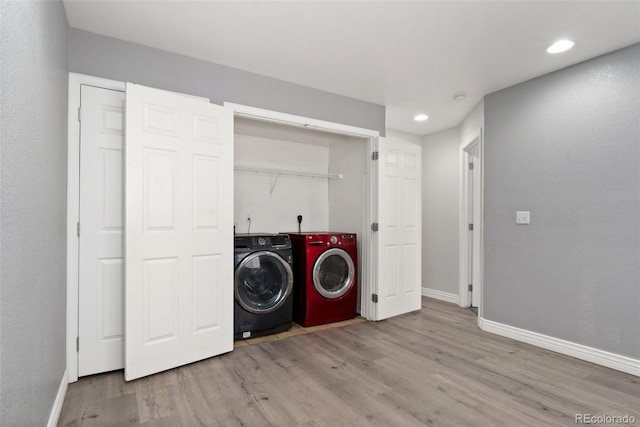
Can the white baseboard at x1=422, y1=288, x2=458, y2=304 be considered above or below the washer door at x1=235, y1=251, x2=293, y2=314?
below

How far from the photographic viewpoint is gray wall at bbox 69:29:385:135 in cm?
230

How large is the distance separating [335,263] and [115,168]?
222cm

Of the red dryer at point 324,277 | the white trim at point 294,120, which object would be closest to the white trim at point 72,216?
the white trim at point 294,120

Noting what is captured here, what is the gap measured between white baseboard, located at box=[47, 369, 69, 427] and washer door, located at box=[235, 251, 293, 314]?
1.23 m

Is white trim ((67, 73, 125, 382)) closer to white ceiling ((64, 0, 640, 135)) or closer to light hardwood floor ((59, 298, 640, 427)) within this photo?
light hardwood floor ((59, 298, 640, 427))

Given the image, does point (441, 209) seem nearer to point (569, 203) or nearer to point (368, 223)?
point (368, 223)

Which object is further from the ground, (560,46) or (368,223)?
(560,46)

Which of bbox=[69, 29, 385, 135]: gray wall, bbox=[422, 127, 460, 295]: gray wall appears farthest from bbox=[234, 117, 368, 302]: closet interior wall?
bbox=[422, 127, 460, 295]: gray wall

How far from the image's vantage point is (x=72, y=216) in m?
2.17

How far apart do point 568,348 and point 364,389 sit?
1840mm

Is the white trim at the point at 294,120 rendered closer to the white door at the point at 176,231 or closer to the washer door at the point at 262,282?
the white door at the point at 176,231

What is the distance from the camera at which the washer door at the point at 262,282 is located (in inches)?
116
